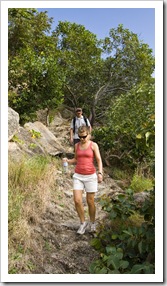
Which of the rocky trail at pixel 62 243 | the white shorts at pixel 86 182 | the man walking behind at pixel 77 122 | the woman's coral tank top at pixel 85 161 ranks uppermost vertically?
the man walking behind at pixel 77 122

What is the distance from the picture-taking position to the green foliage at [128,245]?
4.05 m

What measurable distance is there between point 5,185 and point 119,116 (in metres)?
7.80

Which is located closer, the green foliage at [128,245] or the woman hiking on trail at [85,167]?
the green foliage at [128,245]

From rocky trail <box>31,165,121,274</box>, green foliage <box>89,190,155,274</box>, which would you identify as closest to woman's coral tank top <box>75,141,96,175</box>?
green foliage <box>89,190,155,274</box>

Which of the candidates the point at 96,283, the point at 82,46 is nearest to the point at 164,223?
the point at 96,283

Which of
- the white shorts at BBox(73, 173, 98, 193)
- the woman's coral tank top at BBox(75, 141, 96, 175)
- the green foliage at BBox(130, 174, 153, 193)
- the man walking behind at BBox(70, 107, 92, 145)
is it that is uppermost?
the man walking behind at BBox(70, 107, 92, 145)

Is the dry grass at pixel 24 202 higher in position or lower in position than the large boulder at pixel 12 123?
lower

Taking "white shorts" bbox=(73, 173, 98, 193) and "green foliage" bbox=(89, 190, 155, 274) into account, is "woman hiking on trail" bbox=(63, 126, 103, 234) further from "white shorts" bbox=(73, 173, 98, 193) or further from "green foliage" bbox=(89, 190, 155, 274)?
"green foliage" bbox=(89, 190, 155, 274)

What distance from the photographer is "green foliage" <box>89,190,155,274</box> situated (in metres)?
4.05

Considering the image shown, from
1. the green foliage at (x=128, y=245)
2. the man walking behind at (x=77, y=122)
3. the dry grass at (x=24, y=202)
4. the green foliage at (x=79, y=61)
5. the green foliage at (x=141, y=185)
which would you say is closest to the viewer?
the green foliage at (x=128, y=245)

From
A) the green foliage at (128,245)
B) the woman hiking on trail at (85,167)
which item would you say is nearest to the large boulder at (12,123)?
the woman hiking on trail at (85,167)

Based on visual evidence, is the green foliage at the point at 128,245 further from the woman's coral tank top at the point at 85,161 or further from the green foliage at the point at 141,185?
the green foliage at the point at 141,185

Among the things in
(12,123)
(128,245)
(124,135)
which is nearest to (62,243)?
(128,245)

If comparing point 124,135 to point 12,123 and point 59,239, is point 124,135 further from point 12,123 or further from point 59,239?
point 59,239
